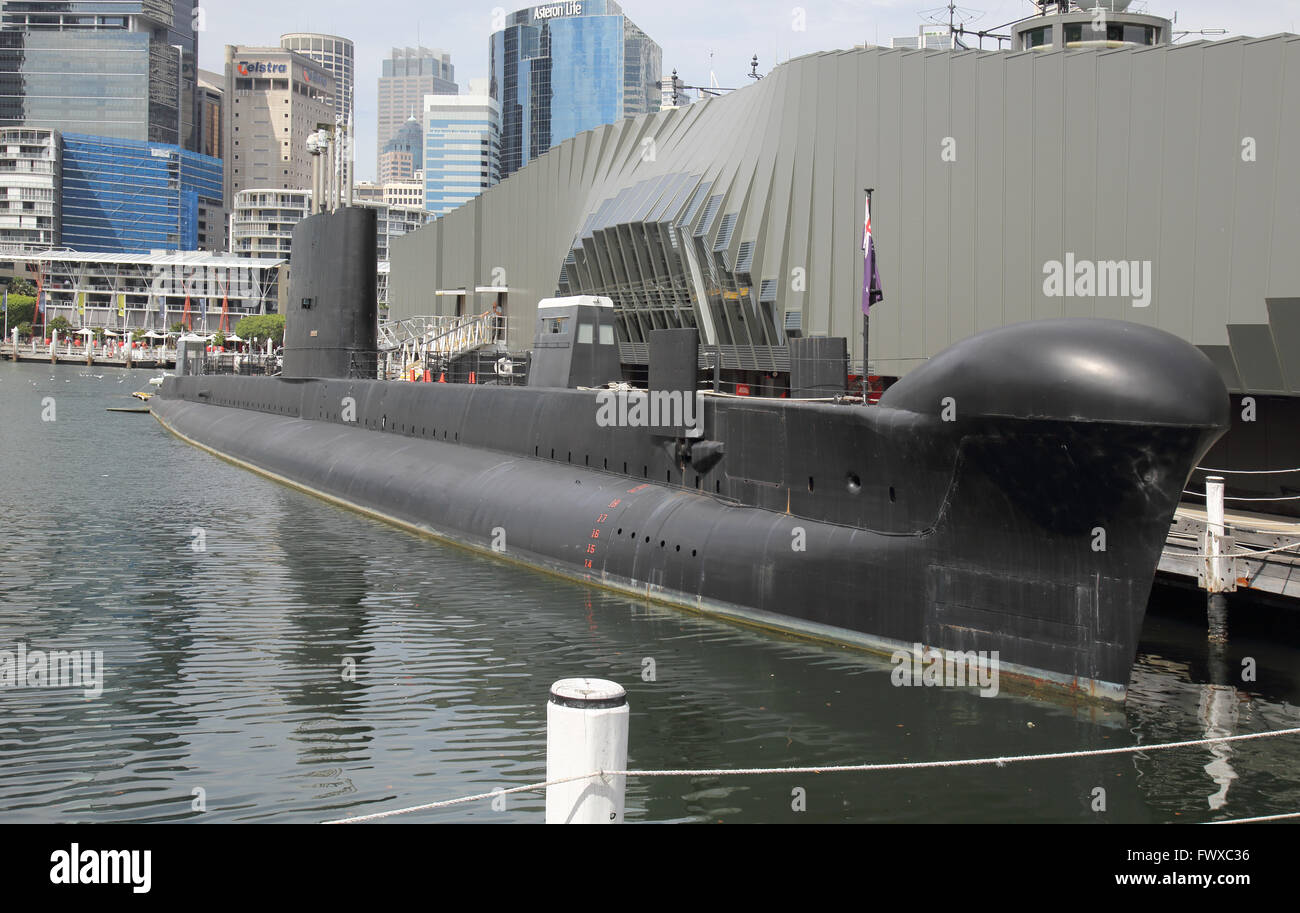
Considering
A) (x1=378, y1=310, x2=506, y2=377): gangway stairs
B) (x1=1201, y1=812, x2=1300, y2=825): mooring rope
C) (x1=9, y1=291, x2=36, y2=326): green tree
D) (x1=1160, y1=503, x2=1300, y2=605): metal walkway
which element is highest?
(x1=9, y1=291, x2=36, y2=326): green tree

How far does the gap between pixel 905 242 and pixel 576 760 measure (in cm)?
2756

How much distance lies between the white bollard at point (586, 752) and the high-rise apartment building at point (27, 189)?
19585 centimetres

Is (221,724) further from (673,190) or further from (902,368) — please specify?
(673,190)

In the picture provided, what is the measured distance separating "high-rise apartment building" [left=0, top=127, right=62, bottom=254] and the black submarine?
585 ft

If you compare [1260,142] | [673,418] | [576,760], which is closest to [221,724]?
[576,760]

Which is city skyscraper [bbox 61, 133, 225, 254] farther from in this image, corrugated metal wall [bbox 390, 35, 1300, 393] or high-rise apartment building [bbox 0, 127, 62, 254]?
corrugated metal wall [bbox 390, 35, 1300, 393]

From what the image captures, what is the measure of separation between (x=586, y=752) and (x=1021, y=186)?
2555 cm

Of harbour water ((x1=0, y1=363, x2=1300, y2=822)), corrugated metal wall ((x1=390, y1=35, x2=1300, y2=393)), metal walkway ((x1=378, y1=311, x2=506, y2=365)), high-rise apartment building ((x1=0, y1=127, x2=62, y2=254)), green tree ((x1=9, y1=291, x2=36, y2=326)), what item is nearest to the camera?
harbour water ((x1=0, y1=363, x2=1300, y2=822))

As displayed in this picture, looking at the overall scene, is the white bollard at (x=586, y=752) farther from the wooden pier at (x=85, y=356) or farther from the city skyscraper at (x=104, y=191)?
the city skyscraper at (x=104, y=191)

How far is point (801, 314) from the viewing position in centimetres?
3666

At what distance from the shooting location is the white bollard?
5340mm

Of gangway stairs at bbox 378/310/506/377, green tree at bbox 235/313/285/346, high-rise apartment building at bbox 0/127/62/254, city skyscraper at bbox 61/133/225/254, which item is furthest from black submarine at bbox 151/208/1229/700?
city skyscraper at bbox 61/133/225/254

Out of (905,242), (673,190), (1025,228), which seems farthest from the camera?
(673,190)

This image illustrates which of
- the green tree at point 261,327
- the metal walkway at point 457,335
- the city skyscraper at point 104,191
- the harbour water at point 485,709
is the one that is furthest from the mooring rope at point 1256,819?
the city skyscraper at point 104,191
